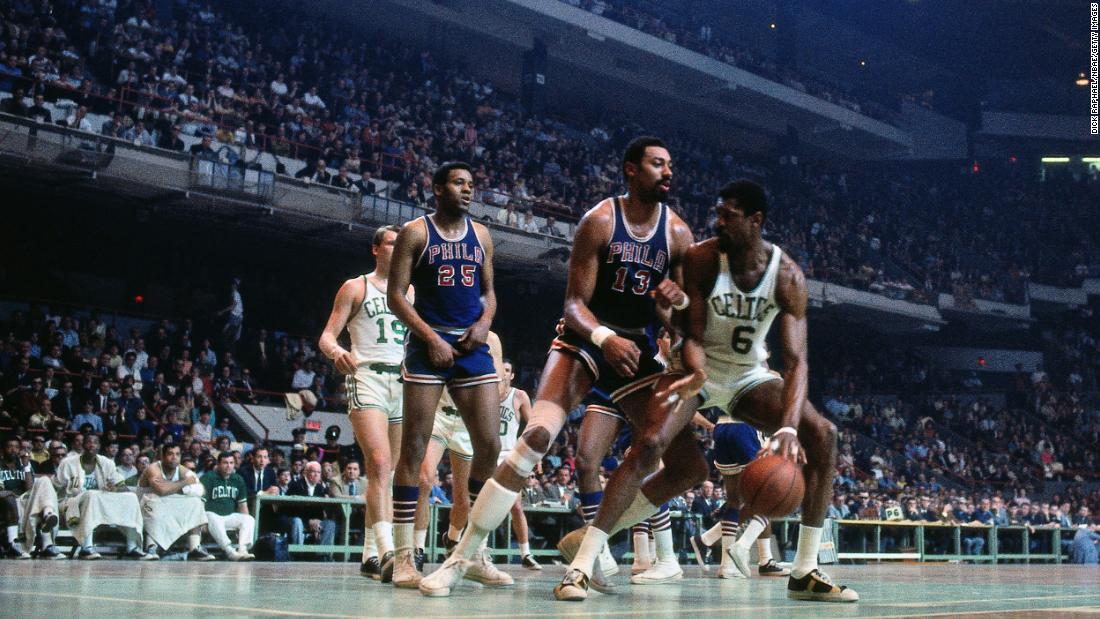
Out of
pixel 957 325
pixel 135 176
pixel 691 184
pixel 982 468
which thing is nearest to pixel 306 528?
pixel 135 176

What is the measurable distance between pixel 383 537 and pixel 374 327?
63.8 inches

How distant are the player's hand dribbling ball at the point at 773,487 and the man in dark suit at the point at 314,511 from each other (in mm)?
10049

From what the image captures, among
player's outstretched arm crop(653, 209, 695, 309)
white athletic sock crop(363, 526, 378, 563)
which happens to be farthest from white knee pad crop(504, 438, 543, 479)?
white athletic sock crop(363, 526, 378, 563)

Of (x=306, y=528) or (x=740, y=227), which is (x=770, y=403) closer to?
(x=740, y=227)

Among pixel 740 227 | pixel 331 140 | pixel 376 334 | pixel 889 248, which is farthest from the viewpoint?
A: pixel 889 248

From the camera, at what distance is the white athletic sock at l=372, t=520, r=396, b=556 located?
7207 millimetres

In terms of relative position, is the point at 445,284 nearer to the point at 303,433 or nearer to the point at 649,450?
the point at 649,450

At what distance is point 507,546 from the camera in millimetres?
15086

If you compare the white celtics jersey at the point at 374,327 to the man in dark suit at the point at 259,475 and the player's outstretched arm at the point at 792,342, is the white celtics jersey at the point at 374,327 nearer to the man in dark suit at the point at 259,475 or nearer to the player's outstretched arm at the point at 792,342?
the player's outstretched arm at the point at 792,342

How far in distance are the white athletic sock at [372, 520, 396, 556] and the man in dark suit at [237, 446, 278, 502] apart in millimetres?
8032

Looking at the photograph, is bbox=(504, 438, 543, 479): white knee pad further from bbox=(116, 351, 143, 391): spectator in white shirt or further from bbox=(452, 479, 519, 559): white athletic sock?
bbox=(116, 351, 143, 391): spectator in white shirt

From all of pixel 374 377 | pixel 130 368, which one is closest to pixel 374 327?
pixel 374 377

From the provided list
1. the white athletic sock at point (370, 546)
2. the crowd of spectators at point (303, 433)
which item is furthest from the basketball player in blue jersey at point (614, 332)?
the crowd of spectators at point (303, 433)

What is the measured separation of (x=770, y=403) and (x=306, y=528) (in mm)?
10133
